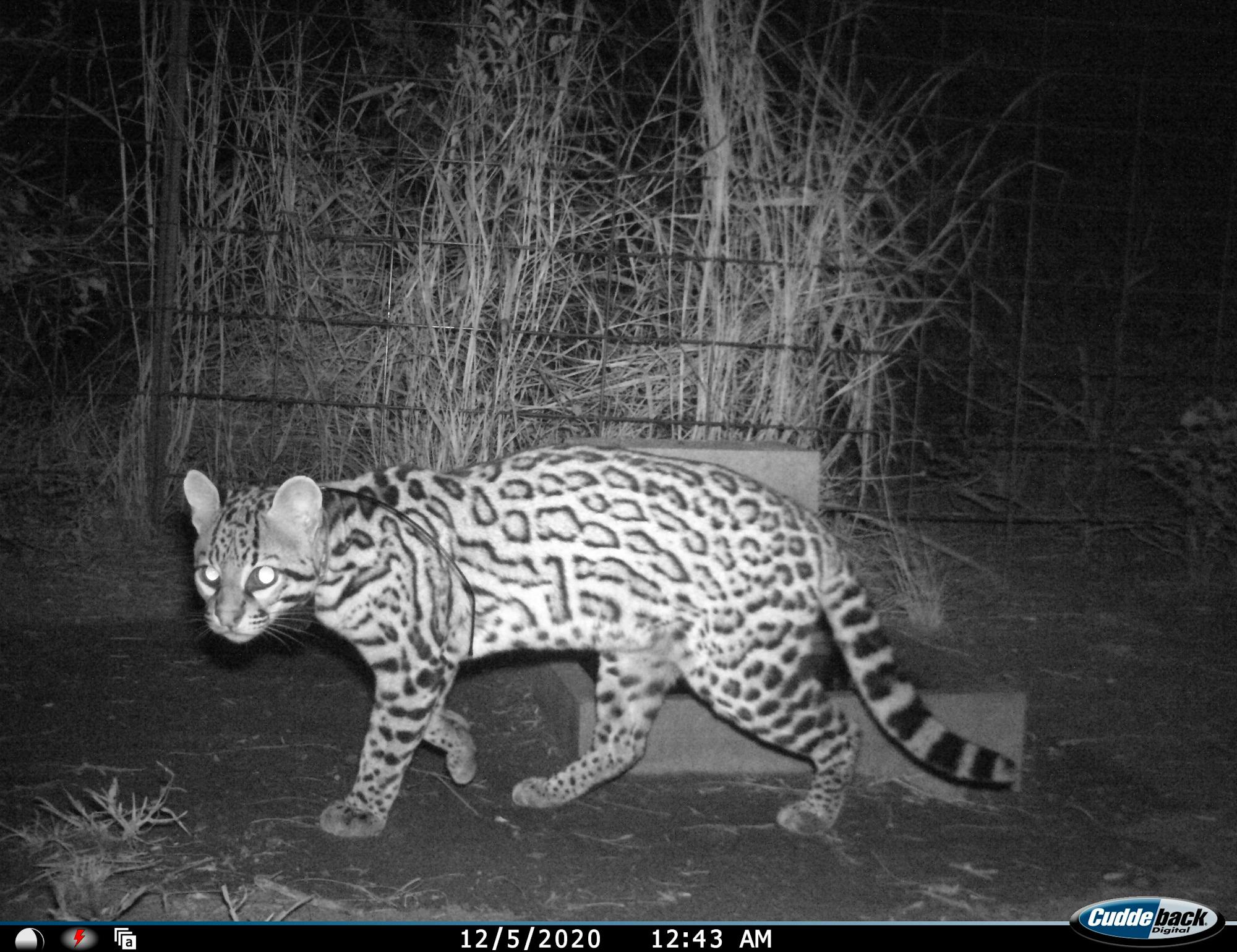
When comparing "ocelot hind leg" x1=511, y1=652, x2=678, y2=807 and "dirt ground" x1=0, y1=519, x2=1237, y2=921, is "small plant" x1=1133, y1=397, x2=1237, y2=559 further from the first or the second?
"ocelot hind leg" x1=511, y1=652, x2=678, y2=807

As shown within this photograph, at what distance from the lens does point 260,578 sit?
13.2 ft

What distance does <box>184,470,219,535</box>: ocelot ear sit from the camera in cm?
416

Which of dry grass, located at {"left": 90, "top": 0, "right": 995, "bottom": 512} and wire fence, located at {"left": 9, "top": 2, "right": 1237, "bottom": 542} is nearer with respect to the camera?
dry grass, located at {"left": 90, "top": 0, "right": 995, "bottom": 512}

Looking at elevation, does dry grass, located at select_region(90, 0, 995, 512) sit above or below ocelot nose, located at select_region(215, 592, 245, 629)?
above

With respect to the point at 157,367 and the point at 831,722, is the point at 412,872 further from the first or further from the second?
the point at 157,367

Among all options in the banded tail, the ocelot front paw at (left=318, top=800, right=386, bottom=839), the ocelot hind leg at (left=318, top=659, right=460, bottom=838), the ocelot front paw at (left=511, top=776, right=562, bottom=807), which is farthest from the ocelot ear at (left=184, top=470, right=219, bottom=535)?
the banded tail

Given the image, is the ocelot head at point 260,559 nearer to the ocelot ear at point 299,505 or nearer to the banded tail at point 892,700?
the ocelot ear at point 299,505

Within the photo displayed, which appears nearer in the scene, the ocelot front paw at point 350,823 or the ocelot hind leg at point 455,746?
the ocelot front paw at point 350,823

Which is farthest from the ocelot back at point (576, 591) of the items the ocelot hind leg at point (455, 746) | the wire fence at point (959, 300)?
the wire fence at point (959, 300)

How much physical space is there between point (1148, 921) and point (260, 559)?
2649 millimetres

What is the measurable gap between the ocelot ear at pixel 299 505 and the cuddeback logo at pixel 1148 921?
7.83 ft

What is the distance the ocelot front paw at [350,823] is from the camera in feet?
13.4

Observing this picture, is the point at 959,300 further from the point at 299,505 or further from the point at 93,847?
the point at 93,847

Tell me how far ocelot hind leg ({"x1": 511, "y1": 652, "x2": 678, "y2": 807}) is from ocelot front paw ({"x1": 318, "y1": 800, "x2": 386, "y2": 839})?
538 millimetres
